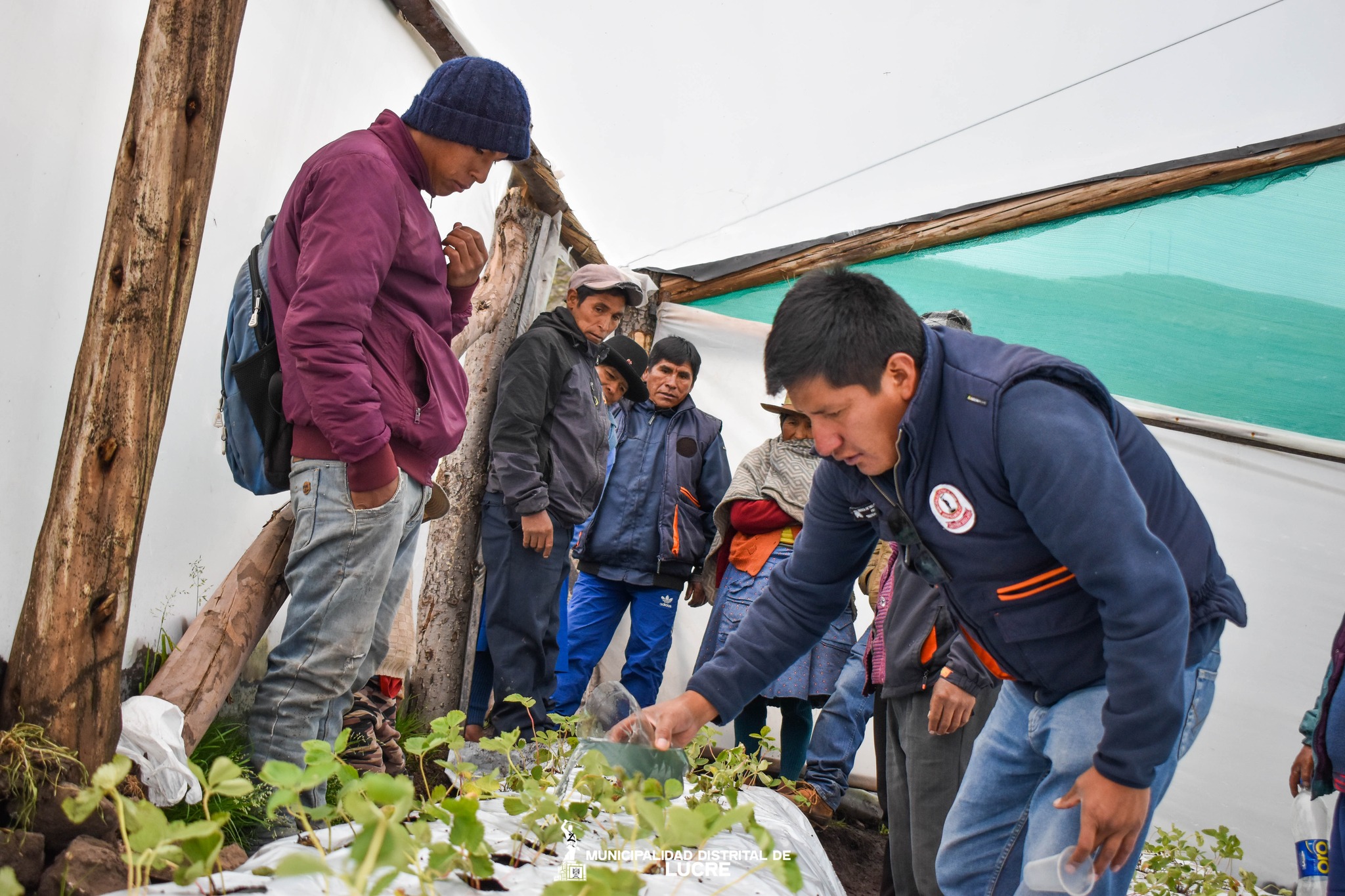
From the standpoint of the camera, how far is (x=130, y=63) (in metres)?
1.81

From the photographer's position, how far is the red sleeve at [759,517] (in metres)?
3.71

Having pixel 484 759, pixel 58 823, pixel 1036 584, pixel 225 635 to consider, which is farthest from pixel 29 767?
pixel 484 759

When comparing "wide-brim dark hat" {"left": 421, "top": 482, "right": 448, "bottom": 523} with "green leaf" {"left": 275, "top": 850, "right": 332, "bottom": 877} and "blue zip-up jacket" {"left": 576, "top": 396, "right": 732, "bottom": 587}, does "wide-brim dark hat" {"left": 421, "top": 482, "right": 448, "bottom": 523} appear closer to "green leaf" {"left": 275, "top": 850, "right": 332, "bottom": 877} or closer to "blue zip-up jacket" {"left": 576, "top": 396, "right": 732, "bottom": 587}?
"blue zip-up jacket" {"left": 576, "top": 396, "right": 732, "bottom": 587}

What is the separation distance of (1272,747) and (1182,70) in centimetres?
290

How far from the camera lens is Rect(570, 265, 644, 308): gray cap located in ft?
11.6

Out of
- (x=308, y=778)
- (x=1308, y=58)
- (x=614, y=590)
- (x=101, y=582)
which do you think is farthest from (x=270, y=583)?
(x=1308, y=58)

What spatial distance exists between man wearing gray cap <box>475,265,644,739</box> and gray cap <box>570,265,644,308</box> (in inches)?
0.4

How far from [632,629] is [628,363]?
1.19 m

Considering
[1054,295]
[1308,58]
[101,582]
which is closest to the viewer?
[101,582]

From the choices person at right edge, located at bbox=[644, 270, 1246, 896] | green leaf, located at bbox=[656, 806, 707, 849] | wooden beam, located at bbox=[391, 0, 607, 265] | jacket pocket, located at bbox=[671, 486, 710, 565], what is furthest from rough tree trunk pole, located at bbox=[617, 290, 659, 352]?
green leaf, located at bbox=[656, 806, 707, 849]

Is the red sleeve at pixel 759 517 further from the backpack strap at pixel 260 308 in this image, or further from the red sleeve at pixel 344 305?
the backpack strap at pixel 260 308

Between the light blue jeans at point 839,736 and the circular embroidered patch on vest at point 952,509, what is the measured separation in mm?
2167

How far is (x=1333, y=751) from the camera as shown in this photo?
89.7 inches

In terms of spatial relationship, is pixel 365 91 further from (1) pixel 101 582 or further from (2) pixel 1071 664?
(2) pixel 1071 664
